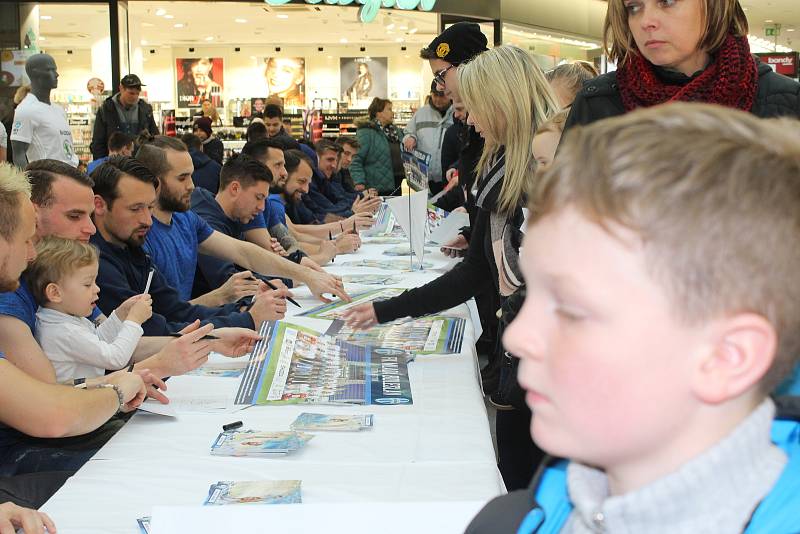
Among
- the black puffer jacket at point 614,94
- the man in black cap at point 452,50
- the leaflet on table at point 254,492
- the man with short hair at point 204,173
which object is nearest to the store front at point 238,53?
the man with short hair at point 204,173

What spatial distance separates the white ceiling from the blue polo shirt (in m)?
7.06

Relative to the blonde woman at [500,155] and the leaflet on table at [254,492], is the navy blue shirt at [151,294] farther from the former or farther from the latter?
the leaflet on table at [254,492]

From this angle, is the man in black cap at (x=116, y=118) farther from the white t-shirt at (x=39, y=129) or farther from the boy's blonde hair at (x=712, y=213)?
the boy's blonde hair at (x=712, y=213)

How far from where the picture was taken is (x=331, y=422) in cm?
180

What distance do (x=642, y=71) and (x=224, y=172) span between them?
9.79ft

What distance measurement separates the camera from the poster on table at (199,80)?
21.3 metres

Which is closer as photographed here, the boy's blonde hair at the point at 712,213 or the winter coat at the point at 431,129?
the boy's blonde hair at the point at 712,213

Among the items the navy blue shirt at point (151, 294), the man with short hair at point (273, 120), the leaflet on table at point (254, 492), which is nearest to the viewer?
the leaflet on table at point (254, 492)

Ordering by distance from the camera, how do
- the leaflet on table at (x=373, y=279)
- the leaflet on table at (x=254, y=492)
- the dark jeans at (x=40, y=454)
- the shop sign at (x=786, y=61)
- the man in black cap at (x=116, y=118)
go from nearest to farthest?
the leaflet on table at (x=254, y=492)
the dark jeans at (x=40, y=454)
the leaflet on table at (x=373, y=279)
the man in black cap at (x=116, y=118)
the shop sign at (x=786, y=61)

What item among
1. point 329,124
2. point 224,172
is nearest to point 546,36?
point 329,124

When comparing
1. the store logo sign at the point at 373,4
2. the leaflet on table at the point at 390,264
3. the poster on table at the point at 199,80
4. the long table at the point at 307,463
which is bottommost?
the leaflet on table at the point at 390,264

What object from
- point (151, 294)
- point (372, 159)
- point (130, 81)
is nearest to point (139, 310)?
point (151, 294)

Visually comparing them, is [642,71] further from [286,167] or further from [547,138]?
[286,167]

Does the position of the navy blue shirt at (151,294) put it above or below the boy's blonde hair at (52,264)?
below
